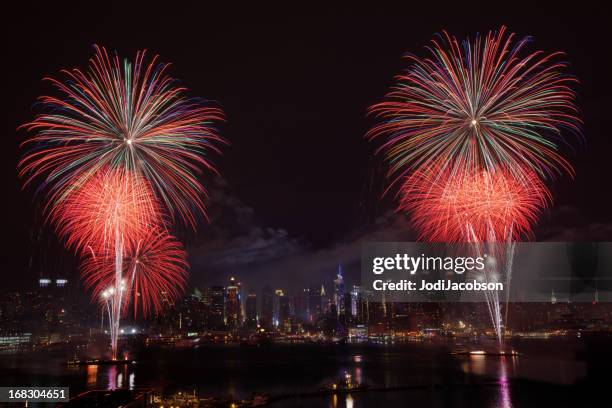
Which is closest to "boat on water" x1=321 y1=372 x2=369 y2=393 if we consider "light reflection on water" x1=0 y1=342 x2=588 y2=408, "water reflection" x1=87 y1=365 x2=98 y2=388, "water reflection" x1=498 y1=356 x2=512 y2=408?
"light reflection on water" x1=0 y1=342 x2=588 y2=408

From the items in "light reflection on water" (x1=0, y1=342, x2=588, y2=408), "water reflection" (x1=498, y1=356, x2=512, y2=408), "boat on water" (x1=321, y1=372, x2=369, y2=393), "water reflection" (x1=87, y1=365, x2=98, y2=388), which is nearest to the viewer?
"water reflection" (x1=498, y1=356, x2=512, y2=408)

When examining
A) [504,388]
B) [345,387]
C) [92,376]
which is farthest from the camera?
[92,376]

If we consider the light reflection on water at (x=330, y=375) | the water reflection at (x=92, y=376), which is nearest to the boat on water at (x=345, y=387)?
the light reflection on water at (x=330, y=375)

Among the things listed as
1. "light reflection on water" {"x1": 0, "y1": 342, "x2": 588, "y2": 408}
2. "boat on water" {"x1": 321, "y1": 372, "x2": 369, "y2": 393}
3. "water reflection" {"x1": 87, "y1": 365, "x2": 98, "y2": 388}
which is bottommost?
"light reflection on water" {"x1": 0, "y1": 342, "x2": 588, "y2": 408}

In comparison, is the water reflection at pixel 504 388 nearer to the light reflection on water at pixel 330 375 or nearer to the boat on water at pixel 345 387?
→ the light reflection on water at pixel 330 375

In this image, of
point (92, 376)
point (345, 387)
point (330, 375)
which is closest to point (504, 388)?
point (345, 387)

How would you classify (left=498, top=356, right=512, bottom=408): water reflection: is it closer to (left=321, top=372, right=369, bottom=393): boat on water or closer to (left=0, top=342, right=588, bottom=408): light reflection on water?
(left=0, top=342, right=588, bottom=408): light reflection on water

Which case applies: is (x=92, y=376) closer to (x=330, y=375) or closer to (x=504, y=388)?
(x=330, y=375)

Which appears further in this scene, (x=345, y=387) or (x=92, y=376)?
(x=92, y=376)

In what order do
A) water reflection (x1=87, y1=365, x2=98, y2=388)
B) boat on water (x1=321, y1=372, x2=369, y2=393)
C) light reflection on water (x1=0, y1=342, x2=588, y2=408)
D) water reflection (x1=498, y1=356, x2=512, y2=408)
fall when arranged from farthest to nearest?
water reflection (x1=87, y1=365, x2=98, y2=388), light reflection on water (x1=0, y1=342, x2=588, y2=408), boat on water (x1=321, y1=372, x2=369, y2=393), water reflection (x1=498, y1=356, x2=512, y2=408)

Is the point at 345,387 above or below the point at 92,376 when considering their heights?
below

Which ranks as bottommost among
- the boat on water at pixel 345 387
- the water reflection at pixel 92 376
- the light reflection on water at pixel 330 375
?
the light reflection on water at pixel 330 375

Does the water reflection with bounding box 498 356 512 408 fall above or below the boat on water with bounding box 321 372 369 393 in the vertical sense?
below

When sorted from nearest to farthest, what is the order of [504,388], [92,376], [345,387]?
[345,387] < [504,388] < [92,376]
